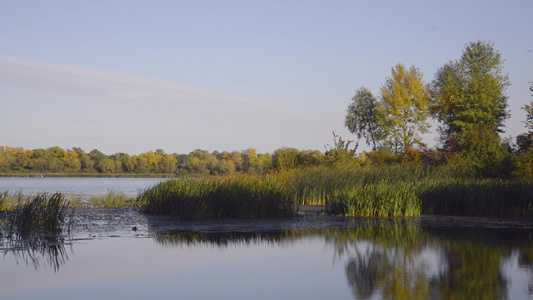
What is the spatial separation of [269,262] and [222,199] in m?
7.10

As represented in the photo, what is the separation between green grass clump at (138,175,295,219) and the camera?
16.6 meters

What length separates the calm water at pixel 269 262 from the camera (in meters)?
7.62

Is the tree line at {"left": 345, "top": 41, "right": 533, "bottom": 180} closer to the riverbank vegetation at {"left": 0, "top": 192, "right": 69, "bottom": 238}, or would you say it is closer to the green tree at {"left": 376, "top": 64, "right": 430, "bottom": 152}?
the green tree at {"left": 376, "top": 64, "right": 430, "bottom": 152}

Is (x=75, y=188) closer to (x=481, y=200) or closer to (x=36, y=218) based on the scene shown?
(x=36, y=218)

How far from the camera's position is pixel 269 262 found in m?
9.90

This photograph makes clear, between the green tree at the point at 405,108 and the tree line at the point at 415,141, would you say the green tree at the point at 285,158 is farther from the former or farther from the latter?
the green tree at the point at 405,108

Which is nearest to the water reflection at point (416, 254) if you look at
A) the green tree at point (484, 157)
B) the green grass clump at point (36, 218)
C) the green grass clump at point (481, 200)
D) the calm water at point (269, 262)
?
the calm water at point (269, 262)

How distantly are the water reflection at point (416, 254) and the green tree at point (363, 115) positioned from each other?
39396mm

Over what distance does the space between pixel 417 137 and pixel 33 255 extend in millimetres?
39212

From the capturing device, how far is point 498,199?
1869 centimetres

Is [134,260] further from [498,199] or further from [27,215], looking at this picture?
[498,199]

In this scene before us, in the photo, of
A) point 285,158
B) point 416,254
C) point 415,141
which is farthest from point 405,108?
point 416,254

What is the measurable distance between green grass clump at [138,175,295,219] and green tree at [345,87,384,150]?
3750 centimetres

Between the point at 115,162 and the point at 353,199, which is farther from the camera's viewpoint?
the point at 115,162
